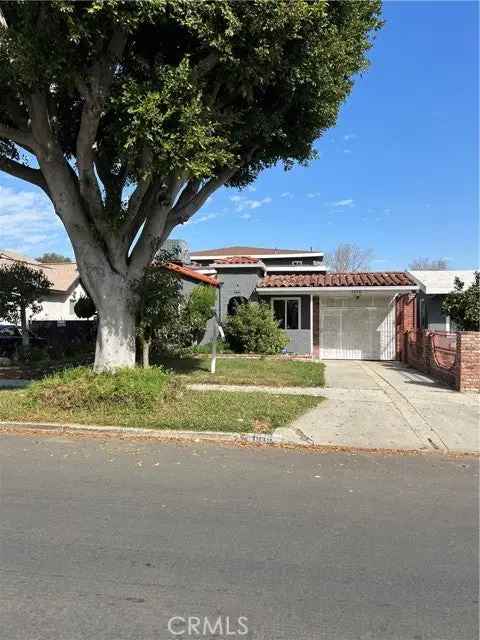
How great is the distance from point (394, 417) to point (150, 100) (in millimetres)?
6330

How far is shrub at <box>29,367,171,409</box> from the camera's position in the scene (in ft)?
28.7

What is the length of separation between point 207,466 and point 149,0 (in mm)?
5924

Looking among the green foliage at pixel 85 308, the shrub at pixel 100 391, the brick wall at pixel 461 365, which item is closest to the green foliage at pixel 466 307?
the brick wall at pixel 461 365

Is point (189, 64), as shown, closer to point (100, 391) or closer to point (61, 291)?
point (100, 391)

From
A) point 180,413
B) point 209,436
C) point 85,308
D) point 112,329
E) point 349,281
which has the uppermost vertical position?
point 349,281

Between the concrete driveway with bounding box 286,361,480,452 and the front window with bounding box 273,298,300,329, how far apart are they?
7.32m

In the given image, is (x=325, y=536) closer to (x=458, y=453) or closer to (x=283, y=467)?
(x=283, y=467)

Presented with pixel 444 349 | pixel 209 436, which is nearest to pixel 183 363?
pixel 444 349

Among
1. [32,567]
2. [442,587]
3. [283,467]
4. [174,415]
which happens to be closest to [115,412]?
[174,415]

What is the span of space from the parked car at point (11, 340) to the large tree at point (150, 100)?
30.1 ft

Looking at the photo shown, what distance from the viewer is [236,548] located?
13.0ft

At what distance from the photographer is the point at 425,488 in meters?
5.50

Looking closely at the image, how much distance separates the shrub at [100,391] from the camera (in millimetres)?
8750

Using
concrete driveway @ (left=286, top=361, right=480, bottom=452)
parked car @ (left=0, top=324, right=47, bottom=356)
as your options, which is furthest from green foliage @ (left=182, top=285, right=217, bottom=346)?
parked car @ (left=0, top=324, right=47, bottom=356)
